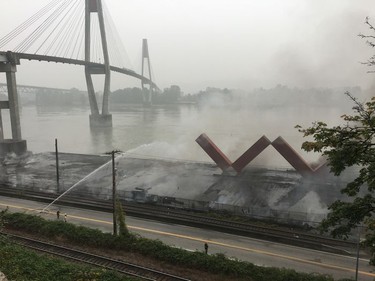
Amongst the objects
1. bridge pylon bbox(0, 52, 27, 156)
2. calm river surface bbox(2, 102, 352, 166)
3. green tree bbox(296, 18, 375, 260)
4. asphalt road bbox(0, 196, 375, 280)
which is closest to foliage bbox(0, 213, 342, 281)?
asphalt road bbox(0, 196, 375, 280)

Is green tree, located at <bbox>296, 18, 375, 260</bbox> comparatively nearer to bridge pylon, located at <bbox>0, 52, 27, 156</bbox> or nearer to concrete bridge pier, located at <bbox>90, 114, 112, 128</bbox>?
bridge pylon, located at <bbox>0, 52, 27, 156</bbox>

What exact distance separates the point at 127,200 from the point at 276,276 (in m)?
11.8

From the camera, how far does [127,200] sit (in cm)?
2189

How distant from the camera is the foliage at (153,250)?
12.5 m

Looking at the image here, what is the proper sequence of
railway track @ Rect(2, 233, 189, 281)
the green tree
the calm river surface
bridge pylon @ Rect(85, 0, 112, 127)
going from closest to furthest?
the green tree
railway track @ Rect(2, 233, 189, 281)
the calm river surface
bridge pylon @ Rect(85, 0, 112, 127)

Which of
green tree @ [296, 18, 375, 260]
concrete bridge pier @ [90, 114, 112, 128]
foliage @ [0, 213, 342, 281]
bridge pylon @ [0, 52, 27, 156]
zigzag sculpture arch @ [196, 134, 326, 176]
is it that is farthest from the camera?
concrete bridge pier @ [90, 114, 112, 128]

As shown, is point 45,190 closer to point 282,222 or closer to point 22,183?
point 22,183

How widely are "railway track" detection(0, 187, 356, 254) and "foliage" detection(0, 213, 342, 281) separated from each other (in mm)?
3196

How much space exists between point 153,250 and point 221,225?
14.6 ft

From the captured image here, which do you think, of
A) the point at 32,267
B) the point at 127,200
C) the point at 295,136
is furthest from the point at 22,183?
the point at 295,136

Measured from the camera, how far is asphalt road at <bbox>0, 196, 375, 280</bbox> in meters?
13.9

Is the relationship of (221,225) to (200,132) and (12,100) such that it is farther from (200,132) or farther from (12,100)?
(200,132)

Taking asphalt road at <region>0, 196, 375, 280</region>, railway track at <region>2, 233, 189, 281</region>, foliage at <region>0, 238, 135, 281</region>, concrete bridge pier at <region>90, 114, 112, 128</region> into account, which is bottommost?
asphalt road at <region>0, 196, 375, 280</region>

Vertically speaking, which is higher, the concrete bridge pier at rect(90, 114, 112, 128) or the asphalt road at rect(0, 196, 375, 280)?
the concrete bridge pier at rect(90, 114, 112, 128)
